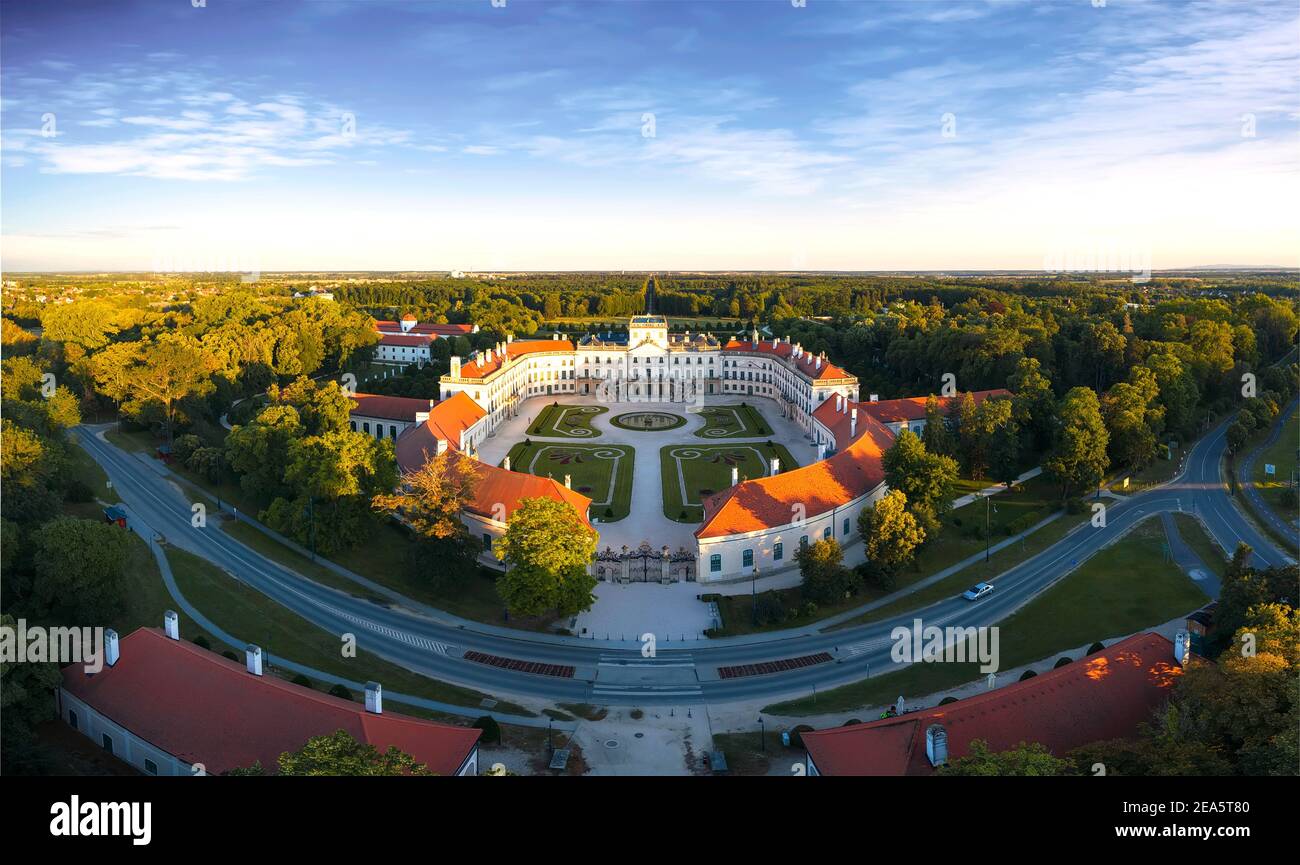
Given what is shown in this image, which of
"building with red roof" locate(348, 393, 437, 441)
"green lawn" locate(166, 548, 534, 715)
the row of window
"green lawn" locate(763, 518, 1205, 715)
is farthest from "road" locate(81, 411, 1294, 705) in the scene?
"building with red roof" locate(348, 393, 437, 441)

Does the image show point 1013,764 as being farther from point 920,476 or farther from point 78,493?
point 78,493

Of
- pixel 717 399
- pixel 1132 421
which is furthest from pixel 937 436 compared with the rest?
pixel 717 399

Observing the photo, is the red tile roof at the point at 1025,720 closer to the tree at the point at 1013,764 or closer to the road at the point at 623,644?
the tree at the point at 1013,764

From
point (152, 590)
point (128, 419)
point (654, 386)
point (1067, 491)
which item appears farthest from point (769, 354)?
→ point (152, 590)

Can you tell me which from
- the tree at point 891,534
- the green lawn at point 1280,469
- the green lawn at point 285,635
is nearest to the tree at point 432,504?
the green lawn at point 285,635

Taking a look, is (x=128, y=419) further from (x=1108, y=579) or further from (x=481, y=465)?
(x=1108, y=579)
